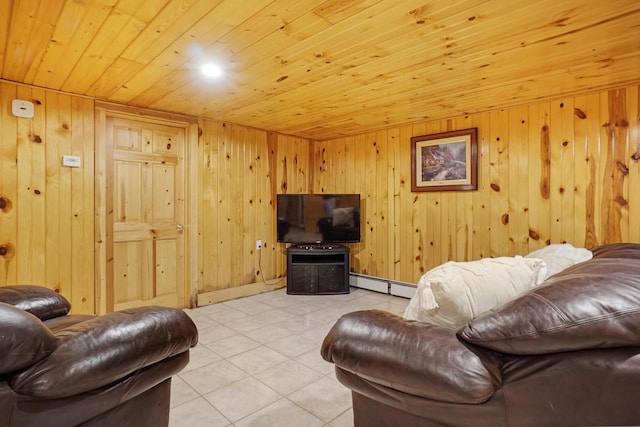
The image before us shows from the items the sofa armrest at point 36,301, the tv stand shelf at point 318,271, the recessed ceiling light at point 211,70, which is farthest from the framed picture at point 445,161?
the sofa armrest at point 36,301

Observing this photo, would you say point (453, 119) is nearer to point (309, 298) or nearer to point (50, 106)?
point (309, 298)

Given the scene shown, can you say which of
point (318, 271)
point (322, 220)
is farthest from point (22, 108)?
point (318, 271)

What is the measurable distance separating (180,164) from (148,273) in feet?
3.96

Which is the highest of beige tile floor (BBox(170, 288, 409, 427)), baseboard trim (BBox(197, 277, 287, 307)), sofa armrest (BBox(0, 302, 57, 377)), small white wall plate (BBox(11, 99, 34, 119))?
small white wall plate (BBox(11, 99, 34, 119))

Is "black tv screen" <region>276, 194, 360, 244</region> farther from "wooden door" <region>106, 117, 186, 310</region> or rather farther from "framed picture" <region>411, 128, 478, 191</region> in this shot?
"wooden door" <region>106, 117, 186, 310</region>

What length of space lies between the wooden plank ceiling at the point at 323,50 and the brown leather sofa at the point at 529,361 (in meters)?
1.47

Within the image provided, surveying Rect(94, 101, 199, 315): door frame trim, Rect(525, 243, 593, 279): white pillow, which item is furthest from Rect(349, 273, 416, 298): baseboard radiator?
Rect(94, 101, 199, 315): door frame trim

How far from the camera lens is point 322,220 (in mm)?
4445

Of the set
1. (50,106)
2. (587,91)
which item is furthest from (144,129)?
(587,91)

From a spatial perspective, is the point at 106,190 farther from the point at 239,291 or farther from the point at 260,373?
the point at 260,373

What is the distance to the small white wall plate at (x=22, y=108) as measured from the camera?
2.72m

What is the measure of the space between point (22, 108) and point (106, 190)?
0.88 metres

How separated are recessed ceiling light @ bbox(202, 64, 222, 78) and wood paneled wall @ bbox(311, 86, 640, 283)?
7.97 feet

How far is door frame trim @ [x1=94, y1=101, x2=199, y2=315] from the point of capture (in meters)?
3.17
